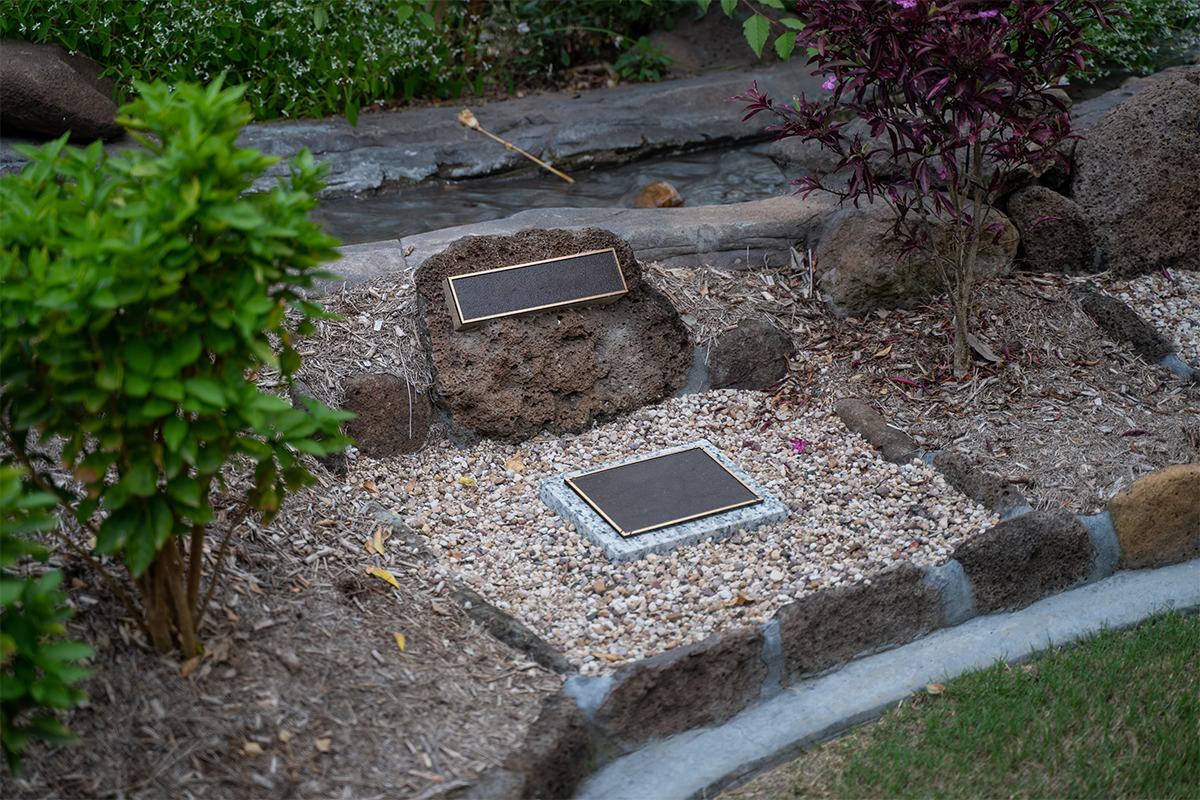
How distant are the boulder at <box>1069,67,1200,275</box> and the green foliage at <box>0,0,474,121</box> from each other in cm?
395

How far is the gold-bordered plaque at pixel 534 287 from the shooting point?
152 inches

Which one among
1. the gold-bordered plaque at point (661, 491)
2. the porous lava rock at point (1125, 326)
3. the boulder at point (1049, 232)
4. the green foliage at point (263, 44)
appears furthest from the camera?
the green foliage at point (263, 44)

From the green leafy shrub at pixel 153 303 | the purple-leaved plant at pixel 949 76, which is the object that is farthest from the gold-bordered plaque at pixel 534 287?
the green leafy shrub at pixel 153 303

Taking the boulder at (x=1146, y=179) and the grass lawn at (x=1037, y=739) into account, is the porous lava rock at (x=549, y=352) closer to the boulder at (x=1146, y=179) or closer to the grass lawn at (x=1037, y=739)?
the grass lawn at (x=1037, y=739)

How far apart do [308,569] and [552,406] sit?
1349mm


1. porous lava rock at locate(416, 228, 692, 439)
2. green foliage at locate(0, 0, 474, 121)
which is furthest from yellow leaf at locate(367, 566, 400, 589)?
green foliage at locate(0, 0, 474, 121)

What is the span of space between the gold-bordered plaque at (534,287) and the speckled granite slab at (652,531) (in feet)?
2.56

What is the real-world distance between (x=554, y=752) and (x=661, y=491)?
121cm

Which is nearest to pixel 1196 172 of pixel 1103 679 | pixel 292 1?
pixel 1103 679

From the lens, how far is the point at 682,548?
10.9 ft

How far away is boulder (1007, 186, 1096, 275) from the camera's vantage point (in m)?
4.74

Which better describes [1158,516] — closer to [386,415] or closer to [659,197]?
[386,415]

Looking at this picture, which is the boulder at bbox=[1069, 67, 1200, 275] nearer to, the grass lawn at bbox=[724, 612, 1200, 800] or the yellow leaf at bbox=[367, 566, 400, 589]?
the grass lawn at bbox=[724, 612, 1200, 800]

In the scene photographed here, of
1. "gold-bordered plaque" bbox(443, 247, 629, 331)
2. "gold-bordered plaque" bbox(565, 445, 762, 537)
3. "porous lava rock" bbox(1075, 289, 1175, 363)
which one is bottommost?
"gold-bordered plaque" bbox(565, 445, 762, 537)
